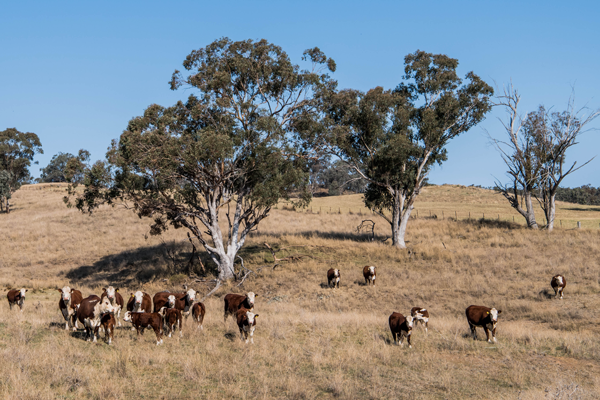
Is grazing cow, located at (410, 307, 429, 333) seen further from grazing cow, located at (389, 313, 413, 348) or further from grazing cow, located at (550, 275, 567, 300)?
grazing cow, located at (550, 275, 567, 300)

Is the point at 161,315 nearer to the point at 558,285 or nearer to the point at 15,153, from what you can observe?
the point at 558,285

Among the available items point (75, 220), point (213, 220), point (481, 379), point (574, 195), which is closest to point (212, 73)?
point (213, 220)

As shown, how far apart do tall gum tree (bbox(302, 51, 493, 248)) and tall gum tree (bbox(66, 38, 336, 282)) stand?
17.8ft

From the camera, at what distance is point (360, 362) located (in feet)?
40.0

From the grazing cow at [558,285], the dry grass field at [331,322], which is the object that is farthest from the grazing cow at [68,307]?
the grazing cow at [558,285]

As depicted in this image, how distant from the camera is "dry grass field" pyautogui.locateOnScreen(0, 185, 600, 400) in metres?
10.1

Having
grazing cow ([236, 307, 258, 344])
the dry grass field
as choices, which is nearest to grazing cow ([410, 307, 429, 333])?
the dry grass field

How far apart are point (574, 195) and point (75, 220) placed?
112887mm

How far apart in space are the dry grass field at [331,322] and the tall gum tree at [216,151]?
520 cm

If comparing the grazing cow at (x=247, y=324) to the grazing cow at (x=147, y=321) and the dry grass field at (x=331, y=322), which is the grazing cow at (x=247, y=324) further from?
the grazing cow at (x=147, y=321)

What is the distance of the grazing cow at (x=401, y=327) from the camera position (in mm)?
14000

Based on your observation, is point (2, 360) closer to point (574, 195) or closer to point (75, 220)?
point (75, 220)

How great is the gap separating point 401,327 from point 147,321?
832cm

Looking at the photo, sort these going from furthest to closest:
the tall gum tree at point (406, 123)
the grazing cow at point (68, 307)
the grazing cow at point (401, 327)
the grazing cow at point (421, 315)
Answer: the tall gum tree at point (406, 123) → the grazing cow at point (421, 315) → the grazing cow at point (68, 307) → the grazing cow at point (401, 327)
